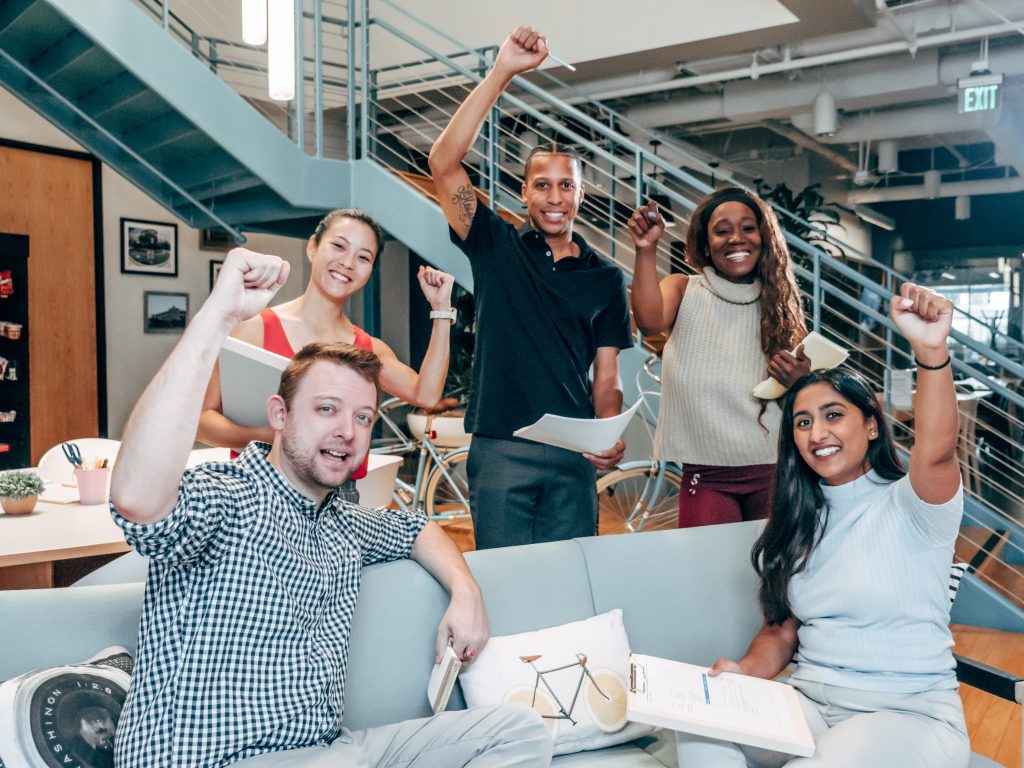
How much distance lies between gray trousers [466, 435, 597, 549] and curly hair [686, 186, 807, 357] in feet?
1.82

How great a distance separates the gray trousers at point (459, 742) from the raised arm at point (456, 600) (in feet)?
0.50

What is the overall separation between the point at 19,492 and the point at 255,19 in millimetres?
1984

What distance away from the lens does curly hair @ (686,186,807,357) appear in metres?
2.23

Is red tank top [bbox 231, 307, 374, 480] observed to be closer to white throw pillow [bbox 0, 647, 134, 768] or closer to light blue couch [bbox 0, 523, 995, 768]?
light blue couch [bbox 0, 523, 995, 768]

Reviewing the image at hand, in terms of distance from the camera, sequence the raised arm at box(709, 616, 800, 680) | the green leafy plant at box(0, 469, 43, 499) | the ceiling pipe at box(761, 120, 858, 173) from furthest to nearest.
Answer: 1. the ceiling pipe at box(761, 120, 858, 173)
2. the green leafy plant at box(0, 469, 43, 499)
3. the raised arm at box(709, 616, 800, 680)

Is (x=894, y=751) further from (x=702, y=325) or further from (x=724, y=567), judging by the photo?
(x=702, y=325)

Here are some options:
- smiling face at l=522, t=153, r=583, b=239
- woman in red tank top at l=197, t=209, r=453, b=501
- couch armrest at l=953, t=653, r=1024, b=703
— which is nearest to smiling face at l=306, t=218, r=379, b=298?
woman in red tank top at l=197, t=209, r=453, b=501

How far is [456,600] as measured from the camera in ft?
5.75

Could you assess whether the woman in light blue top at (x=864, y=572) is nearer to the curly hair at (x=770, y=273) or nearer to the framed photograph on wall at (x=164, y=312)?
the curly hair at (x=770, y=273)

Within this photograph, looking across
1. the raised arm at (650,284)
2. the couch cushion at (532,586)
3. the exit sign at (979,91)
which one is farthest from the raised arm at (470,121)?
the exit sign at (979,91)

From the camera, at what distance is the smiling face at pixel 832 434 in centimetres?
180

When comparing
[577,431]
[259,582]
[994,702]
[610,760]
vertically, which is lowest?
[994,702]

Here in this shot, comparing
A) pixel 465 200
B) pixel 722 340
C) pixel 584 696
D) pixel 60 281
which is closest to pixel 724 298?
pixel 722 340

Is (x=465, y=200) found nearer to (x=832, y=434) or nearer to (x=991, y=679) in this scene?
(x=832, y=434)
